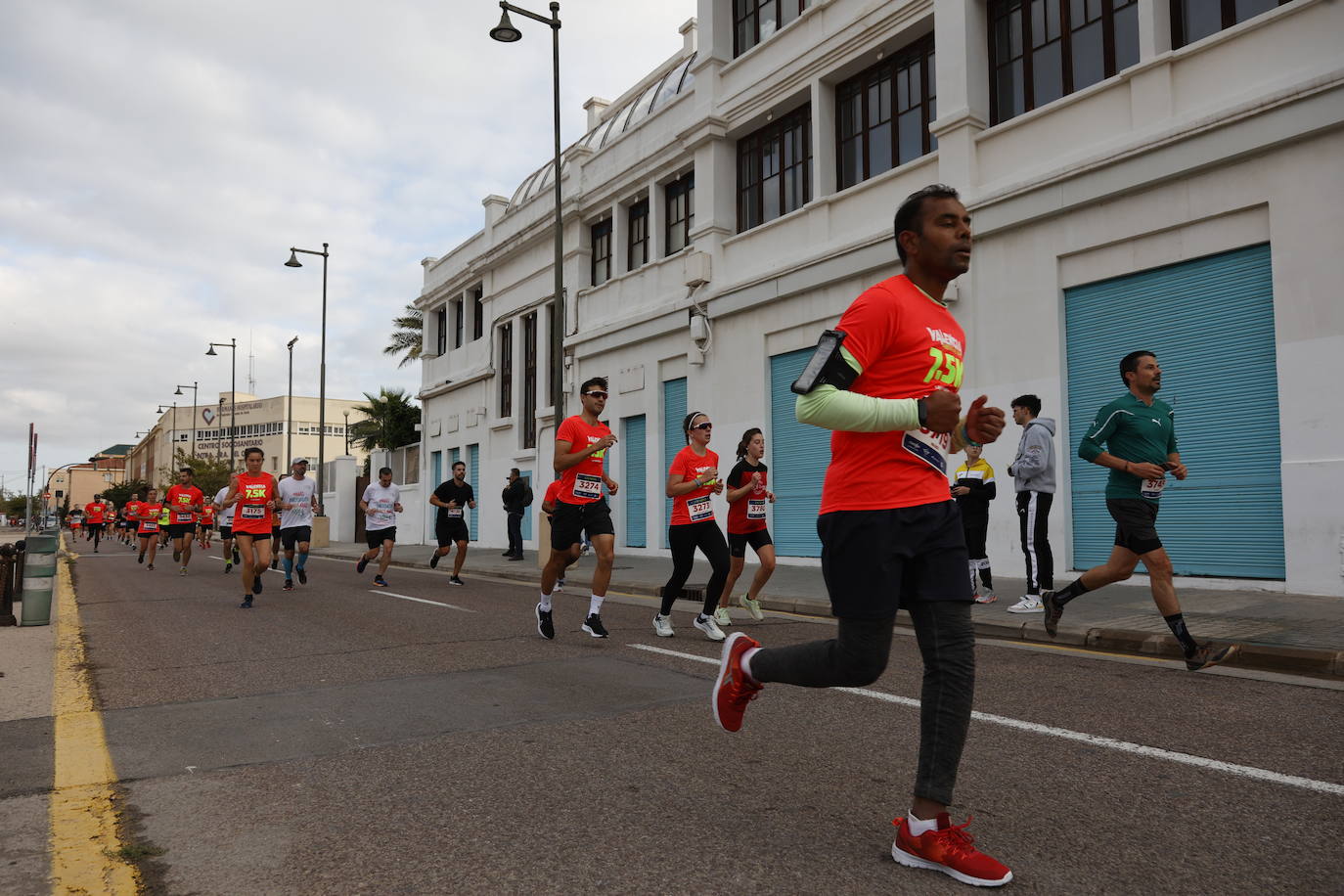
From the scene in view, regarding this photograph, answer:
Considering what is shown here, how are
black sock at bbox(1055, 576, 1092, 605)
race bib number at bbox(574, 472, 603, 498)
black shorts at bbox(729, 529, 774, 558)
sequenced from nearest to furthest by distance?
black sock at bbox(1055, 576, 1092, 605) < race bib number at bbox(574, 472, 603, 498) < black shorts at bbox(729, 529, 774, 558)

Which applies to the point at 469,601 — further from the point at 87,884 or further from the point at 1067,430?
the point at 87,884

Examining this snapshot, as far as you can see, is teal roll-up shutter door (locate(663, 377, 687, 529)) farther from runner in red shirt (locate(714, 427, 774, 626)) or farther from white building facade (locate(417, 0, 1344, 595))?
runner in red shirt (locate(714, 427, 774, 626))

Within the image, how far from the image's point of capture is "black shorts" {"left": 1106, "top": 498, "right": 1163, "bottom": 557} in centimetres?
604

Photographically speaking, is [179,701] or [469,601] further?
[469,601]

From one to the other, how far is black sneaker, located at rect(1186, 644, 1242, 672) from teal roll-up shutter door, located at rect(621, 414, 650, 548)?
15.1 meters

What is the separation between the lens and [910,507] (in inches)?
113

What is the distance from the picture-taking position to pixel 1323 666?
6.07 m

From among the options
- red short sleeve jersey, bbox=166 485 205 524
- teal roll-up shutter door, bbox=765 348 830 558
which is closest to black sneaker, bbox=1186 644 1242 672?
teal roll-up shutter door, bbox=765 348 830 558

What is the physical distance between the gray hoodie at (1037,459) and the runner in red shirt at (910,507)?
6184mm

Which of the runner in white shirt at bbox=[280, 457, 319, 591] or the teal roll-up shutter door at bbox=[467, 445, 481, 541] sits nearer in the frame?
the runner in white shirt at bbox=[280, 457, 319, 591]

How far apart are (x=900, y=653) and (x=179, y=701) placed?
4449 millimetres

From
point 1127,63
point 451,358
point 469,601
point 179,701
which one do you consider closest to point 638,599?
point 469,601

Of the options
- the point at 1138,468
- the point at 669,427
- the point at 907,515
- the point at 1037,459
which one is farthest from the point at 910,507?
the point at 669,427

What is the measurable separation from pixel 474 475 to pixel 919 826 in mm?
27419
